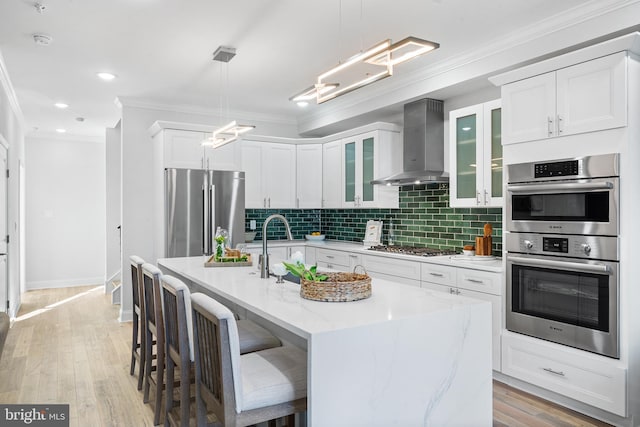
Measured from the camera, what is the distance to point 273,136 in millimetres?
6512

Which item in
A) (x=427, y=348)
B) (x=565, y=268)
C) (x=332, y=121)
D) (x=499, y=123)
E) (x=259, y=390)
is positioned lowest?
(x=259, y=390)

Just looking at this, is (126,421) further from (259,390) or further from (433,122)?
(433,122)

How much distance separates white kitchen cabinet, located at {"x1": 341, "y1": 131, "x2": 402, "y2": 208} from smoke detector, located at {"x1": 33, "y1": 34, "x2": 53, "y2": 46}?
3245mm

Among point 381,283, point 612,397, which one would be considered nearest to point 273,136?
point 381,283

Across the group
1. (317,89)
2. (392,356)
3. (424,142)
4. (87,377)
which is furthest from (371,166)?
(392,356)

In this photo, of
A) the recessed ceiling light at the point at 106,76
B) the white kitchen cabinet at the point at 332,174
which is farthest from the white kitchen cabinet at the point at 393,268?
the recessed ceiling light at the point at 106,76

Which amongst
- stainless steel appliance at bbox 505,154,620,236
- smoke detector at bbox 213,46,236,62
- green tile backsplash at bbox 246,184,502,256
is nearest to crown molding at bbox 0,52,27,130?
smoke detector at bbox 213,46,236,62

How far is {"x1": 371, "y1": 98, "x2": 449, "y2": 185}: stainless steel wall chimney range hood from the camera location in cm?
464

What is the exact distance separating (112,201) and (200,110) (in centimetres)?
262

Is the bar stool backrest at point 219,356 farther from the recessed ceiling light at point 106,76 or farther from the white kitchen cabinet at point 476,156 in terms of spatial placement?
the recessed ceiling light at point 106,76

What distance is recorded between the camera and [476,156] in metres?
3.97

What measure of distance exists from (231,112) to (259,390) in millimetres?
4919

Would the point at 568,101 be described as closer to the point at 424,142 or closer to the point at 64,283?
the point at 424,142

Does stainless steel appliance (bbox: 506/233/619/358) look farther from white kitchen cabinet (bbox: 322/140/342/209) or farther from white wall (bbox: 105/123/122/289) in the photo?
white wall (bbox: 105/123/122/289)
